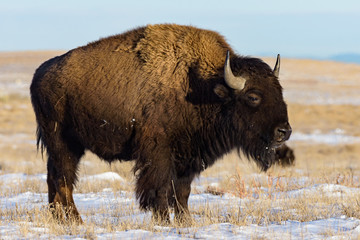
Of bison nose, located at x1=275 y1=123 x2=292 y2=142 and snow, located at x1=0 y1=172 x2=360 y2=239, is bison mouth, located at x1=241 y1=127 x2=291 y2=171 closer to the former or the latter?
bison nose, located at x1=275 y1=123 x2=292 y2=142

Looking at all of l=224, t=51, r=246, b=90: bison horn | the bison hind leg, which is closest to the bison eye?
l=224, t=51, r=246, b=90: bison horn

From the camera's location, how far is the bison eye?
669cm

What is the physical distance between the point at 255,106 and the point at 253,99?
0.30 ft

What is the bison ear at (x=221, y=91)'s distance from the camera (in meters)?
6.68

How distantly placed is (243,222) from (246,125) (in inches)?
59.5

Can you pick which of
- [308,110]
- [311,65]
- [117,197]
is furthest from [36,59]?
[117,197]

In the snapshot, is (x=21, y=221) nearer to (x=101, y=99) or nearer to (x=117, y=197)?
(x=101, y=99)

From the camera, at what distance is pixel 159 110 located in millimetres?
6598

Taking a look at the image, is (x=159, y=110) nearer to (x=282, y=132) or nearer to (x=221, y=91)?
(x=221, y=91)

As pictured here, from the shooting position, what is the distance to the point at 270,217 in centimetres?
623

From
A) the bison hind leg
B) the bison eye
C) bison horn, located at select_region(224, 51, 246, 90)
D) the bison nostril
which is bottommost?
the bison hind leg

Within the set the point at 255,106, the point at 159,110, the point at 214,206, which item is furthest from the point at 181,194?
the point at 255,106

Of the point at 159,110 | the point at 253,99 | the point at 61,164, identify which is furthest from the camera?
the point at 61,164

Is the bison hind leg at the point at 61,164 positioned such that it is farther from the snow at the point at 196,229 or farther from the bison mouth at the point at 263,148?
the bison mouth at the point at 263,148
